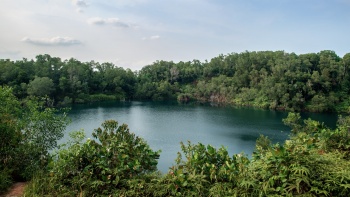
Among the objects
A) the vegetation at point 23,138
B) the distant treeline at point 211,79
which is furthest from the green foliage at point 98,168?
the distant treeline at point 211,79

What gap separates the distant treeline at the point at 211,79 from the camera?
45.6m

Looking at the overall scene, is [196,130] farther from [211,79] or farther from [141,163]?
[211,79]

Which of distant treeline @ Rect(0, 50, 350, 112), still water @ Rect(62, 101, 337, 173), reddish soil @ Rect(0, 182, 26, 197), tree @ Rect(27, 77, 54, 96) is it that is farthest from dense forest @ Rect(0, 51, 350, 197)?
distant treeline @ Rect(0, 50, 350, 112)

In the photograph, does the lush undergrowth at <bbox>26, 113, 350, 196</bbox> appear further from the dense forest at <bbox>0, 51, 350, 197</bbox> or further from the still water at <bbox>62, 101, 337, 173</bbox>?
the still water at <bbox>62, 101, 337, 173</bbox>

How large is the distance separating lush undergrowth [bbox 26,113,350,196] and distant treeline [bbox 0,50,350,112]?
44.2 m

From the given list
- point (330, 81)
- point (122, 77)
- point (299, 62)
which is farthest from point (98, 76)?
point (330, 81)

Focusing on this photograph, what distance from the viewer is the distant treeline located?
4559cm

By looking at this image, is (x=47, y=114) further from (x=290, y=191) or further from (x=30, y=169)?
(x=290, y=191)

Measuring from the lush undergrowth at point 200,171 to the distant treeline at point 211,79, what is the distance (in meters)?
44.2

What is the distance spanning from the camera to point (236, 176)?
3.38 metres

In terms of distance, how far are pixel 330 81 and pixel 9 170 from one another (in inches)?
2043

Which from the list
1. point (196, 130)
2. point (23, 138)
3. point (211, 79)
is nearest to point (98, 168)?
point (23, 138)

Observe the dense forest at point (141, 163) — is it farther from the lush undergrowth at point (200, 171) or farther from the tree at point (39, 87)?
the tree at point (39, 87)

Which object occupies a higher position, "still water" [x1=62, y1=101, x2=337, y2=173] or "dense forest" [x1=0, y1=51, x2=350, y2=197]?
"dense forest" [x1=0, y1=51, x2=350, y2=197]
